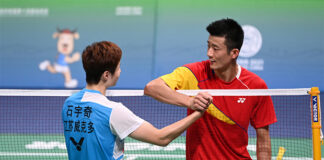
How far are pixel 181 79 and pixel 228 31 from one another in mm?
506

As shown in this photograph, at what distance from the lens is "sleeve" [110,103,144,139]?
7.38 ft

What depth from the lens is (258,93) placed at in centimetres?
304

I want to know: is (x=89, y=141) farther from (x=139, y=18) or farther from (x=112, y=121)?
(x=139, y=18)

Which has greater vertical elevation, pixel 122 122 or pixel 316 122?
pixel 122 122

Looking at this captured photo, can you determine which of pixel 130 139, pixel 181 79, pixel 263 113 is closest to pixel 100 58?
pixel 181 79

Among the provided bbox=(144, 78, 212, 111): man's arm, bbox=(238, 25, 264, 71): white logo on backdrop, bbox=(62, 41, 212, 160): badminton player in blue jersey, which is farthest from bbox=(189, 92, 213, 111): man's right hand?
bbox=(238, 25, 264, 71): white logo on backdrop

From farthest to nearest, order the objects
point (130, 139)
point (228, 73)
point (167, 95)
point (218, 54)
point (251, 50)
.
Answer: point (251, 50)
point (130, 139)
point (228, 73)
point (218, 54)
point (167, 95)

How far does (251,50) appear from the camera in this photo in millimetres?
10797

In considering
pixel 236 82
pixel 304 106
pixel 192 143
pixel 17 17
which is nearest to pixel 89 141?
pixel 192 143

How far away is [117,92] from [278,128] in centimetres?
535

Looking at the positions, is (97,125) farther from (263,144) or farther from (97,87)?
(263,144)

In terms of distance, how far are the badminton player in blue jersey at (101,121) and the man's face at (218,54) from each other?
777 millimetres

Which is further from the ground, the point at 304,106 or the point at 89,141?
the point at 89,141

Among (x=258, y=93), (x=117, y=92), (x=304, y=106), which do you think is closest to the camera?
(x=258, y=93)
